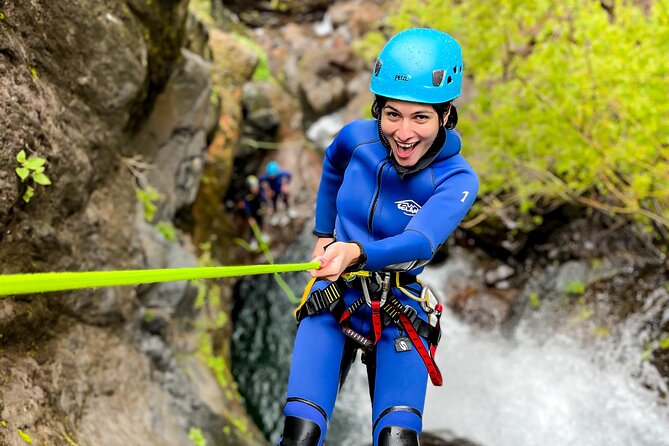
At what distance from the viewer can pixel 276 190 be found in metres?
13.5

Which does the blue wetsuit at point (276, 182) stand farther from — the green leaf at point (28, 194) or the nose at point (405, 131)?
the nose at point (405, 131)

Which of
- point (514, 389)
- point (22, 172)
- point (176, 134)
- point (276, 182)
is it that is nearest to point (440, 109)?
point (22, 172)

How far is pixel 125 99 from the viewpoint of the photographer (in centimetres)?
516

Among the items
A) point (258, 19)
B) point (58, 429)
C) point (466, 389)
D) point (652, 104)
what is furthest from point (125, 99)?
point (258, 19)

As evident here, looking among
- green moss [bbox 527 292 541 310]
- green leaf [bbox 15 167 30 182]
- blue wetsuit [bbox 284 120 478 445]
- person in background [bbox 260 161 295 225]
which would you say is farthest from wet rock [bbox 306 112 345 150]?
blue wetsuit [bbox 284 120 478 445]

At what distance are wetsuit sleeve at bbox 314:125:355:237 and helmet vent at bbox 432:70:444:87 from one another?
2.17ft

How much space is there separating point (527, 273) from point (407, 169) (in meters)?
9.46

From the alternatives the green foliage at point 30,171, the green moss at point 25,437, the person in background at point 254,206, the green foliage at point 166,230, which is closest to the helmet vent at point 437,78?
the green foliage at point 30,171

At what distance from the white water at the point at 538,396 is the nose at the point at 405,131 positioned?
22.1 feet

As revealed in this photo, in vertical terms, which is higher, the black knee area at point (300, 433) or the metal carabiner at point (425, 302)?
the metal carabiner at point (425, 302)

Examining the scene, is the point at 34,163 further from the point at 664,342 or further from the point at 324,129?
the point at 324,129

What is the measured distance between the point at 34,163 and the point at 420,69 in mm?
2692

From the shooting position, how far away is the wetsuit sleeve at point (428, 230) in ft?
8.05

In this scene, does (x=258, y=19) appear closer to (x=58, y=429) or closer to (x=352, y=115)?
(x=352, y=115)
